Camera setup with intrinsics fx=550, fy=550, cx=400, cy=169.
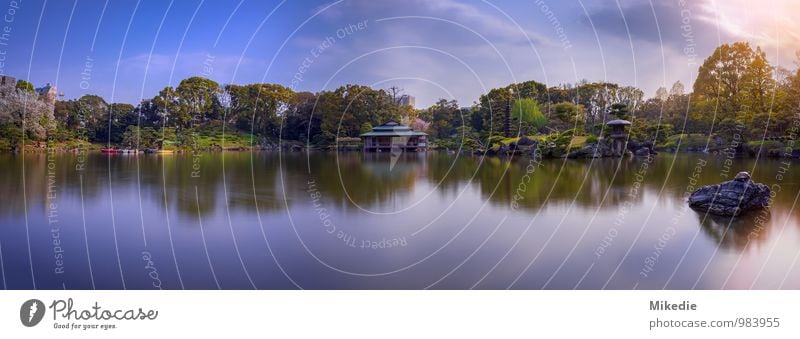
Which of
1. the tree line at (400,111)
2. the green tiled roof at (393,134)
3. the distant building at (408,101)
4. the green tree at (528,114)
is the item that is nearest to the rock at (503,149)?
the tree line at (400,111)

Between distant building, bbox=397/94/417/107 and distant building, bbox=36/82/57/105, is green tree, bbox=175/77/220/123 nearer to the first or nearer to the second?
distant building, bbox=36/82/57/105

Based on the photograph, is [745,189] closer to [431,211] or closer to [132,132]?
[431,211]

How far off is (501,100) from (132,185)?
29356 millimetres

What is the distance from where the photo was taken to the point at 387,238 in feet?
29.2

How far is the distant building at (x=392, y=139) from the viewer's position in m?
40.0

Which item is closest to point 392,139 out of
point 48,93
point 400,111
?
point 400,111

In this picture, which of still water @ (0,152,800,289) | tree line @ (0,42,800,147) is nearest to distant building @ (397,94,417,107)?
tree line @ (0,42,800,147)

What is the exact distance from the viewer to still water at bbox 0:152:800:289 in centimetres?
668

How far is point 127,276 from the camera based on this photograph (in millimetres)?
6684

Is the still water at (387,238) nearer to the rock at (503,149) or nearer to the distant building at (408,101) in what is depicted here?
the rock at (503,149)

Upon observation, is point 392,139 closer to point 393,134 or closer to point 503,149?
point 393,134

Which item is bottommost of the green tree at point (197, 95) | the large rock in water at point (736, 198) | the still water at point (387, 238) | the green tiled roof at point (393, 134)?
the still water at point (387, 238)

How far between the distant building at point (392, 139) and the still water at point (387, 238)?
80.8 feet

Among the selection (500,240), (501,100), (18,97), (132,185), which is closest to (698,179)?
(500,240)
